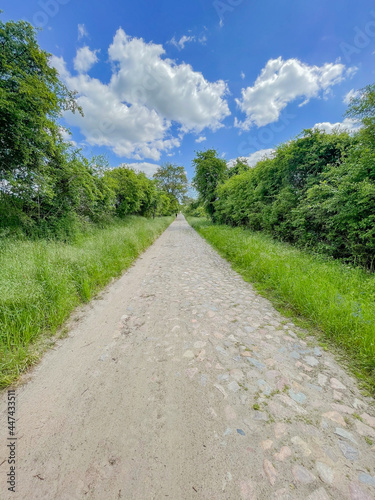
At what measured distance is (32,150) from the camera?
5.47m

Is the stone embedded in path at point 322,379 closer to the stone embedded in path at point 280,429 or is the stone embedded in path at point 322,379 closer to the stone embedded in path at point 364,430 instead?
the stone embedded in path at point 364,430

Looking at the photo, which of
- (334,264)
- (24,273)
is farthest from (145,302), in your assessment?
(334,264)

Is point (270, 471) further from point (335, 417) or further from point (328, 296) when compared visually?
point (328, 296)

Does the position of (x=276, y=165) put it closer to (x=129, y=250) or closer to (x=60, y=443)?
(x=129, y=250)

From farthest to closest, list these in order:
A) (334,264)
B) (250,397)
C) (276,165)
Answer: (276,165) → (334,264) → (250,397)

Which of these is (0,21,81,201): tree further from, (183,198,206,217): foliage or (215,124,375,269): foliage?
(183,198,206,217): foliage

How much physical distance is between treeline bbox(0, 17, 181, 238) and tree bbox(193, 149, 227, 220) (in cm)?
1413

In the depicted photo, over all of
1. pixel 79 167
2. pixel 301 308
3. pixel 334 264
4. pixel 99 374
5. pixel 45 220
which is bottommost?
pixel 99 374

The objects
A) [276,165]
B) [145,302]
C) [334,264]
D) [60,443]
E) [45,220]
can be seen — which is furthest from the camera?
[276,165]

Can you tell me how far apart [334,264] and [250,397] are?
14.4 feet

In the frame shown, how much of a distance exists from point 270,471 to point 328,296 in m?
2.86

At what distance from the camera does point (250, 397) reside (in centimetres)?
189

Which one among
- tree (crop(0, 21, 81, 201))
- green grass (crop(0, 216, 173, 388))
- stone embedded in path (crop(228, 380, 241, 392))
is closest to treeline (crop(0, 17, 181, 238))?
tree (crop(0, 21, 81, 201))

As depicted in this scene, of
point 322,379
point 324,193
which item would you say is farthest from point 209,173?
point 322,379
